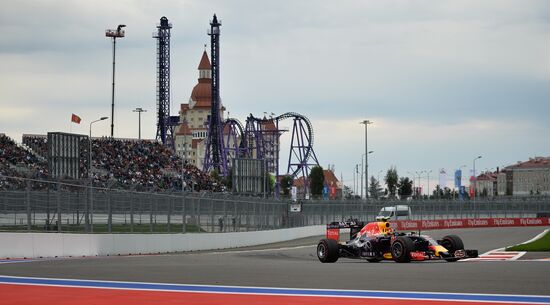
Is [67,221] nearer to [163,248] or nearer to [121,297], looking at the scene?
[163,248]

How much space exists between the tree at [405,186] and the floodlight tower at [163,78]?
171 feet

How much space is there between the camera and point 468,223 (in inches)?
3209

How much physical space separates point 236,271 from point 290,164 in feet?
382

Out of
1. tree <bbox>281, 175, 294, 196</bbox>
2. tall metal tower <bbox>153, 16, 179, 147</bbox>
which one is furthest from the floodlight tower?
tree <bbox>281, 175, 294, 196</bbox>

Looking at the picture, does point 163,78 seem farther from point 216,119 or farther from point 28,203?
point 28,203

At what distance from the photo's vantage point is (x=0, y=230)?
25.7 meters

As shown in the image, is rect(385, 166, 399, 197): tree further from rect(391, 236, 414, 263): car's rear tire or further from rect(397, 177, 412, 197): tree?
rect(391, 236, 414, 263): car's rear tire

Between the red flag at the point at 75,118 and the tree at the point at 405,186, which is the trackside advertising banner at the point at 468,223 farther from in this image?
the tree at the point at 405,186

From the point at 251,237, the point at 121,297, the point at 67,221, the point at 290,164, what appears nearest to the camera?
the point at 121,297

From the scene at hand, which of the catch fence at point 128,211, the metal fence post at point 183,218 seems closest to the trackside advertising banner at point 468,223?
the catch fence at point 128,211

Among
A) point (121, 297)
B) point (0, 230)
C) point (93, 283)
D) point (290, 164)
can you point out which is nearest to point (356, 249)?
point (0, 230)

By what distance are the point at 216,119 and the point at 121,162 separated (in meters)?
62.8

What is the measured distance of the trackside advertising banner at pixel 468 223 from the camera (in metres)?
73.1

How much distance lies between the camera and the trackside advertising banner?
73.1 m
